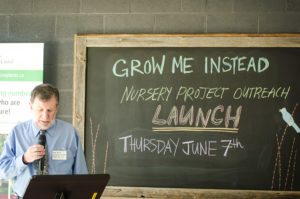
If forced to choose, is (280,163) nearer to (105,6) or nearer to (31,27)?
(105,6)

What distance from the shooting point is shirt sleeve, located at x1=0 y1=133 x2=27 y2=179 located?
6.24ft

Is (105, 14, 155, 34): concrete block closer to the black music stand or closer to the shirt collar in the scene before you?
the shirt collar

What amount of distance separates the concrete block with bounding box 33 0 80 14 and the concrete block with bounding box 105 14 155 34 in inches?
11.8

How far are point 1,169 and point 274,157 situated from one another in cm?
202

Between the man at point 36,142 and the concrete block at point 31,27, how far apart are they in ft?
4.11

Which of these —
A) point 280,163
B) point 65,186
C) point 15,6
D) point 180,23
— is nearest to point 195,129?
point 280,163

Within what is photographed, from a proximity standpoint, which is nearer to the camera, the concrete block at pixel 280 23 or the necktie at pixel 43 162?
the necktie at pixel 43 162

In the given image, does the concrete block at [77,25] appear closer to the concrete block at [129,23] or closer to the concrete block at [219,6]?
the concrete block at [129,23]

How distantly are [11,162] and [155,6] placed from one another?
5.79 feet

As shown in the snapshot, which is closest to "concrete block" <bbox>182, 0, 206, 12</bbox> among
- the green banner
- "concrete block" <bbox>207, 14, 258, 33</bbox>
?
"concrete block" <bbox>207, 14, 258, 33</bbox>

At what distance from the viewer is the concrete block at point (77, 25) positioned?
3.12m

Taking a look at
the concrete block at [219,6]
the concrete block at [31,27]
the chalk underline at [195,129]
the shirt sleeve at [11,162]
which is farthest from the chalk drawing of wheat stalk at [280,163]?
the concrete block at [31,27]

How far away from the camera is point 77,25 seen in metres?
3.14

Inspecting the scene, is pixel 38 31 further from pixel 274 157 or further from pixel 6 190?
pixel 274 157
